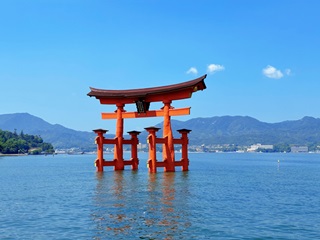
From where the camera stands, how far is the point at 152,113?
45188mm

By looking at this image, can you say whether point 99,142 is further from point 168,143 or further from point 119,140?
point 168,143

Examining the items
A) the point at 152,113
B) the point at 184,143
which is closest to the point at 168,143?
the point at 184,143

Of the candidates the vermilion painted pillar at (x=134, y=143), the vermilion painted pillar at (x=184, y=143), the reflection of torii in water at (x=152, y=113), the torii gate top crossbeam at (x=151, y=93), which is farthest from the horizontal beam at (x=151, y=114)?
the vermilion painted pillar at (x=184, y=143)

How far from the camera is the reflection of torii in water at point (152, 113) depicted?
41156mm

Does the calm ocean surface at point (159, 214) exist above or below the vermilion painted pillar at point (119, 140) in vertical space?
below

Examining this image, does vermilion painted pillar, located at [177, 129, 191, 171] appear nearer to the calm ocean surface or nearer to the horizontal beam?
the horizontal beam

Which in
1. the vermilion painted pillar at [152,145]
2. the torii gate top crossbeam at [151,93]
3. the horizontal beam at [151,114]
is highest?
the torii gate top crossbeam at [151,93]

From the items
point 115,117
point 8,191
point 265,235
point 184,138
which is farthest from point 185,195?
point 115,117

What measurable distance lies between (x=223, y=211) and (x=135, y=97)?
2679 cm

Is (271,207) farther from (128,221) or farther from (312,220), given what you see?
(128,221)

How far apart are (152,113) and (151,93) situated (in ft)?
8.84

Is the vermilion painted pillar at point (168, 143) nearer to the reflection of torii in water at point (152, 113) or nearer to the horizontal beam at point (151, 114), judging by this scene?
the reflection of torii in water at point (152, 113)

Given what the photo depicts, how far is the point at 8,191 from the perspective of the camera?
99.2 feet

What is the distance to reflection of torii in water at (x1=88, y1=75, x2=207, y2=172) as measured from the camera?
41.2m
